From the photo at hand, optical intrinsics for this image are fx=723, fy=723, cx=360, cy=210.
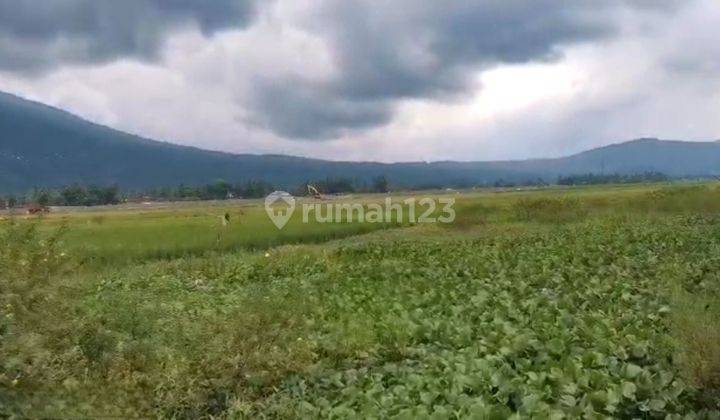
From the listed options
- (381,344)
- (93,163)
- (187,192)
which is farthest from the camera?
(93,163)

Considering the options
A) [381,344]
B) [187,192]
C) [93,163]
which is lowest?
[187,192]

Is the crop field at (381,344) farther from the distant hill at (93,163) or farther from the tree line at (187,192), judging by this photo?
the distant hill at (93,163)

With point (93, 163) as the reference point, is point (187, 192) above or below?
below

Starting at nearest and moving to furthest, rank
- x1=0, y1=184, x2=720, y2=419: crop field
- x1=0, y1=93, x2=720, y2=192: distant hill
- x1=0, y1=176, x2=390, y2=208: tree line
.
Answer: x1=0, y1=184, x2=720, y2=419: crop field, x1=0, y1=176, x2=390, y2=208: tree line, x1=0, y1=93, x2=720, y2=192: distant hill

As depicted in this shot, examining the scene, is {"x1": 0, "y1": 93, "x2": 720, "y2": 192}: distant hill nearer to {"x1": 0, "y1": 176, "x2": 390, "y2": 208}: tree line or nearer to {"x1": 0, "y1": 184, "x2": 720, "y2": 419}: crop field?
{"x1": 0, "y1": 176, "x2": 390, "y2": 208}: tree line

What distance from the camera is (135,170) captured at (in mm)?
171625

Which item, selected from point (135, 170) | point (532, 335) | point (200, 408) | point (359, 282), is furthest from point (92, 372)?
point (135, 170)

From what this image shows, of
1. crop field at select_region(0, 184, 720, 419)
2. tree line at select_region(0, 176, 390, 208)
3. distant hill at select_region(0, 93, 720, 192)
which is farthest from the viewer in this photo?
distant hill at select_region(0, 93, 720, 192)

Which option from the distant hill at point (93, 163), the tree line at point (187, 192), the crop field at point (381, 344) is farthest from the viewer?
the distant hill at point (93, 163)

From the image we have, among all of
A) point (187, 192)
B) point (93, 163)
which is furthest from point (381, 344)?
point (93, 163)

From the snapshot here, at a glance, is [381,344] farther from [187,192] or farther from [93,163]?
[93,163]

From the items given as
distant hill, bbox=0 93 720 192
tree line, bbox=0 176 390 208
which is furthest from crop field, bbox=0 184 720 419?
distant hill, bbox=0 93 720 192

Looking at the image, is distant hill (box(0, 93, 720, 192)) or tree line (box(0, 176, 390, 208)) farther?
distant hill (box(0, 93, 720, 192))

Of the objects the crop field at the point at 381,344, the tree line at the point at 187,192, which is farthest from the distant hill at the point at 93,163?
the crop field at the point at 381,344
